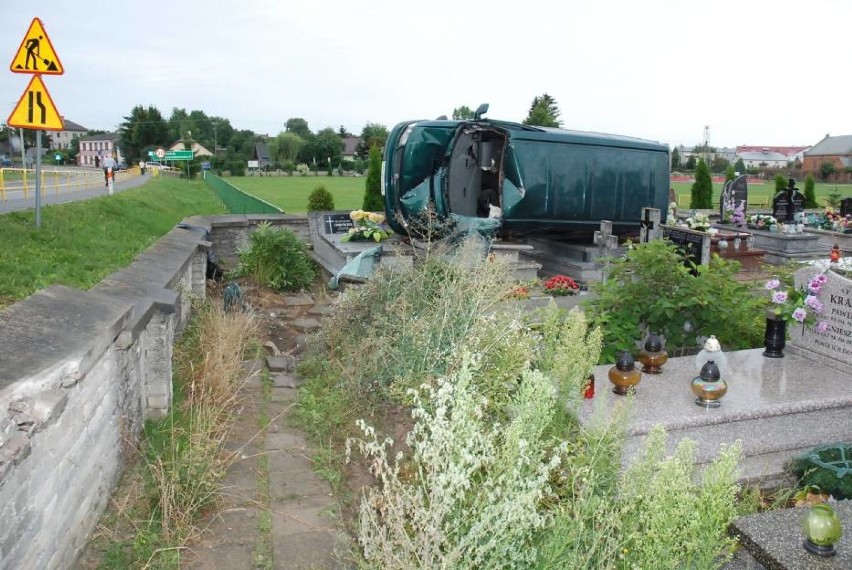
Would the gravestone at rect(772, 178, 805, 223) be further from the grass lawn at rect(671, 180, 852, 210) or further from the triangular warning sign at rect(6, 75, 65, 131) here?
the triangular warning sign at rect(6, 75, 65, 131)

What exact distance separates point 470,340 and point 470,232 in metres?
5.76

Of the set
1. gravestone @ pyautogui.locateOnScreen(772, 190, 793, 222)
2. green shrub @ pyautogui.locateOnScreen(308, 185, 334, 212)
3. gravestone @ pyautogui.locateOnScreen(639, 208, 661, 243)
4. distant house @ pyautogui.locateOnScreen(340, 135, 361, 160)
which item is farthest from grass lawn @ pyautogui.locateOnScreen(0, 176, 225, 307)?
distant house @ pyautogui.locateOnScreen(340, 135, 361, 160)

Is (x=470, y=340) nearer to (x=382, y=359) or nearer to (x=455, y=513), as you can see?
(x=382, y=359)

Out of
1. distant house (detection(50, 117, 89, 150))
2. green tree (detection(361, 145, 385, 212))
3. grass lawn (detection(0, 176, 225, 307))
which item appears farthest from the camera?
distant house (detection(50, 117, 89, 150))

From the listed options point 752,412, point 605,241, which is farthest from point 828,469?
point 605,241

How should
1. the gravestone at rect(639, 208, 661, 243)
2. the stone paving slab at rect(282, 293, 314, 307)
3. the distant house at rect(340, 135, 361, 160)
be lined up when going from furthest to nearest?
the distant house at rect(340, 135, 361, 160) → the gravestone at rect(639, 208, 661, 243) → the stone paving slab at rect(282, 293, 314, 307)

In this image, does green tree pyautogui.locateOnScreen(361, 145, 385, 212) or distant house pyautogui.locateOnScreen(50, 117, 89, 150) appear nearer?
green tree pyautogui.locateOnScreen(361, 145, 385, 212)

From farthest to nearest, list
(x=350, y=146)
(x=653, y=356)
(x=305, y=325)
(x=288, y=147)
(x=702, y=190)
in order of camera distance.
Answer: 1. (x=350, y=146)
2. (x=288, y=147)
3. (x=702, y=190)
4. (x=305, y=325)
5. (x=653, y=356)

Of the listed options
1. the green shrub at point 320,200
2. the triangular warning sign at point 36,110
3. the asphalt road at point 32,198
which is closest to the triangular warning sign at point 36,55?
the triangular warning sign at point 36,110

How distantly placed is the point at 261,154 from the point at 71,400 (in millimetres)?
105157

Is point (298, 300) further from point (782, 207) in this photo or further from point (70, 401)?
point (782, 207)

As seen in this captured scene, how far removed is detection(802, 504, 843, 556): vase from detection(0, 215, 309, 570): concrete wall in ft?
11.9

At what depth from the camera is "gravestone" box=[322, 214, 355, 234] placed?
1421 cm

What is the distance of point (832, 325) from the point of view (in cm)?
587
